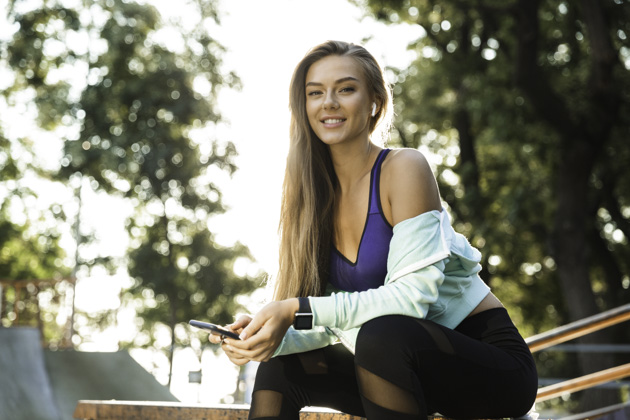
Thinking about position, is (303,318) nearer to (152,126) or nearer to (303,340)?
(303,340)

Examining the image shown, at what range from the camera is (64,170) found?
19.4 meters

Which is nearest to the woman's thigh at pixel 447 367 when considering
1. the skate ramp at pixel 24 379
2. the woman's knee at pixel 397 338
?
the woman's knee at pixel 397 338

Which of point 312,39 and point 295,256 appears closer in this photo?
point 295,256

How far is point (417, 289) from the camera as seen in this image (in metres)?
1.91

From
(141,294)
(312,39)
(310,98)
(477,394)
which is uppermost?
(312,39)

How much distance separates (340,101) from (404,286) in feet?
2.25

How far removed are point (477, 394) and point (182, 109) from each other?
1844 centimetres

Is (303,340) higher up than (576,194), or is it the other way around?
(303,340)

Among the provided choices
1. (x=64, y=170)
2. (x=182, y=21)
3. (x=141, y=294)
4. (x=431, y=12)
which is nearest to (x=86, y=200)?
(x=64, y=170)

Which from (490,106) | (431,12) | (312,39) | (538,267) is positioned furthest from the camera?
(538,267)

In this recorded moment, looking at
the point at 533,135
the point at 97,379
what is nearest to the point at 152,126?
the point at 533,135

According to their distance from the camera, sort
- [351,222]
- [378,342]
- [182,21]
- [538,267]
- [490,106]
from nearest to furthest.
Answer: [378,342] < [351,222] < [490,106] < [538,267] < [182,21]

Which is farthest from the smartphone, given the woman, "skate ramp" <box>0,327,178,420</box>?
"skate ramp" <box>0,327,178,420</box>

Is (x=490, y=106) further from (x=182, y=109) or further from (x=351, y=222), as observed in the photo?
(x=351, y=222)
